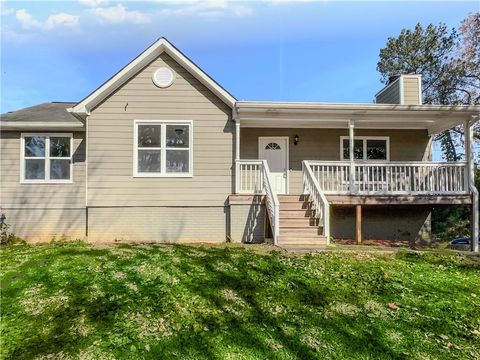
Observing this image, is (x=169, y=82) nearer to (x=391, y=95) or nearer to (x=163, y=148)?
(x=163, y=148)

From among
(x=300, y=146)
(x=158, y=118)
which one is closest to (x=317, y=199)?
(x=300, y=146)

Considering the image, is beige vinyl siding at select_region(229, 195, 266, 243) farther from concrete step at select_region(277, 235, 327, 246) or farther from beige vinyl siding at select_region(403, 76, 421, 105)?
beige vinyl siding at select_region(403, 76, 421, 105)

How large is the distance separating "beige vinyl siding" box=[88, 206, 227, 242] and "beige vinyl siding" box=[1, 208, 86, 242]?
0.81 metres

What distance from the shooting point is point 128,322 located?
177 inches

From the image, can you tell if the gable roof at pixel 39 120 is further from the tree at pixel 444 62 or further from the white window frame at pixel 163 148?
the tree at pixel 444 62

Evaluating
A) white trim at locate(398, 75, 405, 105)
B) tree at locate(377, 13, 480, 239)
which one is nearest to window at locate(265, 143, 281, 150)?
white trim at locate(398, 75, 405, 105)

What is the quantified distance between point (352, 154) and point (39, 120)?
9116mm

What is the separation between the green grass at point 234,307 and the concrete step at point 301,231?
153 cm

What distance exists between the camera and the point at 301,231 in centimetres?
895

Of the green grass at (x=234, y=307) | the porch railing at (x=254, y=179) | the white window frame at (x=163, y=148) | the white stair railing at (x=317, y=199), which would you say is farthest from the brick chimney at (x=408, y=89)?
the white window frame at (x=163, y=148)

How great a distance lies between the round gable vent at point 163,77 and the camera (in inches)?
413


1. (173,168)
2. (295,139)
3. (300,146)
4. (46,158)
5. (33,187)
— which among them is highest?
(295,139)

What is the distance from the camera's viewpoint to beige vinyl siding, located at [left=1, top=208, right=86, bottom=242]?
35.1 feet

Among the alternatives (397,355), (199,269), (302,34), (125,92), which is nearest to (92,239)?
(125,92)
